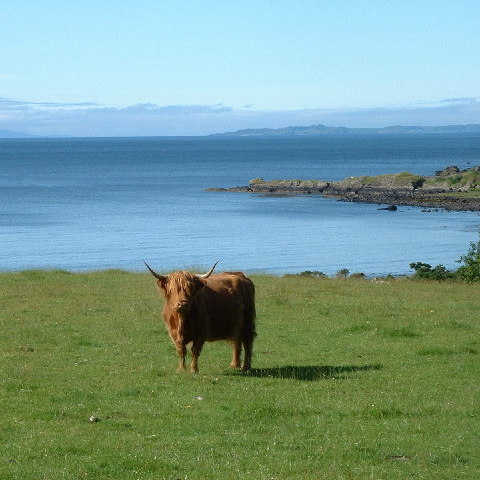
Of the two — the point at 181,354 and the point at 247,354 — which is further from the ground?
the point at 181,354

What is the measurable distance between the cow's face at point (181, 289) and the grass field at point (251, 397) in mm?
1228

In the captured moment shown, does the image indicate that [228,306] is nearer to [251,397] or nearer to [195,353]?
[195,353]

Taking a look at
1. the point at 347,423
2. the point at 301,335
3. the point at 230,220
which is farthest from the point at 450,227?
the point at 347,423

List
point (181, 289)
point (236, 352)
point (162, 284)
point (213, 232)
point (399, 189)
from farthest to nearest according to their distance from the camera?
point (399, 189) < point (213, 232) < point (236, 352) < point (162, 284) < point (181, 289)

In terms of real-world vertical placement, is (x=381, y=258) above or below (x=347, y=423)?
below

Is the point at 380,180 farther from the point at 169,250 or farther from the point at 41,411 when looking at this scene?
the point at 41,411

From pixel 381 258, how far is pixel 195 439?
52559mm

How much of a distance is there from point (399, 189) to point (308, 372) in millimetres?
113641

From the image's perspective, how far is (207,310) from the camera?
16125mm

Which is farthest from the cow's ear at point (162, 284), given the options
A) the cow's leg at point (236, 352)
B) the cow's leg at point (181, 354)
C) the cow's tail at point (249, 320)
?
the cow's tail at point (249, 320)

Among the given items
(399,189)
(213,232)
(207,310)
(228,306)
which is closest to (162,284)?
(207,310)

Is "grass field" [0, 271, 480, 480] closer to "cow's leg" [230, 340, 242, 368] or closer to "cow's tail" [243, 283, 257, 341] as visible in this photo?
"cow's leg" [230, 340, 242, 368]

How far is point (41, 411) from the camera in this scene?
1237 centimetres

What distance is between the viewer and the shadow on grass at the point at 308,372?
15719mm
